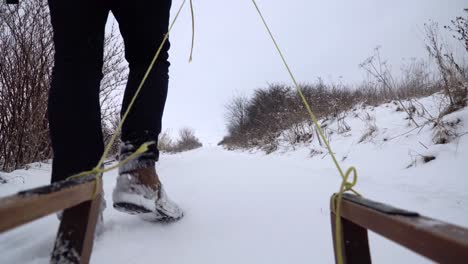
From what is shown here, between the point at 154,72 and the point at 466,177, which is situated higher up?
the point at 154,72

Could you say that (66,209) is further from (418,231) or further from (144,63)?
(144,63)

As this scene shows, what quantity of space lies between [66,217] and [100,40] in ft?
1.94

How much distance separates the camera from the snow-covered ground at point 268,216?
2.15 feet

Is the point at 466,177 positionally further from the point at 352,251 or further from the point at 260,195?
the point at 352,251

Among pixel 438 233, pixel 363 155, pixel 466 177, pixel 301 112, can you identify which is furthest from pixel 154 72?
pixel 301 112

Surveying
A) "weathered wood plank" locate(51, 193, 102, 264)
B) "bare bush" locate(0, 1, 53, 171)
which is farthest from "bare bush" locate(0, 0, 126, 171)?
"weathered wood plank" locate(51, 193, 102, 264)

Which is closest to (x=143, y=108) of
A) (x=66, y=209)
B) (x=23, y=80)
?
(x=66, y=209)

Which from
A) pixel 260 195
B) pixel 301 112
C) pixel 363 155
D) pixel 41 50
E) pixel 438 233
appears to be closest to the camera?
pixel 438 233

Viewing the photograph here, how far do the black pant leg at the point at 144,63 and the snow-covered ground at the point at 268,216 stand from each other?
0.27 metres

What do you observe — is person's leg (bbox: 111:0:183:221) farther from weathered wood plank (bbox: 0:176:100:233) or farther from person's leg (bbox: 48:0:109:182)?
weathered wood plank (bbox: 0:176:100:233)

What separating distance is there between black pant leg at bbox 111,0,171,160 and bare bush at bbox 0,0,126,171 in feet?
6.13

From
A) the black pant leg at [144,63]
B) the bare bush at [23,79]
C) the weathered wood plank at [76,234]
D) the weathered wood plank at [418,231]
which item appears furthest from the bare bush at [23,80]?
the weathered wood plank at [418,231]

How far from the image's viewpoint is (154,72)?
868 millimetres

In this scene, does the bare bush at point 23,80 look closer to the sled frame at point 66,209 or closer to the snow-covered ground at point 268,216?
the snow-covered ground at point 268,216
